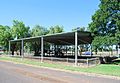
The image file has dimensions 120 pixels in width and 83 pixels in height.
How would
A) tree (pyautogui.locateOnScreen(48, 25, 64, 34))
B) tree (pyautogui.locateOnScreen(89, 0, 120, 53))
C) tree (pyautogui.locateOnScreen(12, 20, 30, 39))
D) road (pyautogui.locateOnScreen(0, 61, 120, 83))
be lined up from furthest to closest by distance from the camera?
tree (pyautogui.locateOnScreen(48, 25, 64, 34)), tree (pyautogui.locateOnScreen(12, 20, 30, 39)), tree (pyautogui.locateOnScreen(89, 0, 120, 53)), road (pyautogui.locateOnScreen(0, 61, 120, 83))

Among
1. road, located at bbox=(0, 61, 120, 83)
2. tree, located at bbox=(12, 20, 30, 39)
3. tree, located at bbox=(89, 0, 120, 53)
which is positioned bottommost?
road, located at bbox=(0, 61, 120, 83)

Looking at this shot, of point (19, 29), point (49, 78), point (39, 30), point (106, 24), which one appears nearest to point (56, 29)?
point (39, 30)

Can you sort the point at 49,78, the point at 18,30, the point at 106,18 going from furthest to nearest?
the point at 18,30, the point at 106,18, the point at 49,78

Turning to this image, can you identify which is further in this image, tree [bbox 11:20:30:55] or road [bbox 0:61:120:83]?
tree [bbox 11:20:30:55]

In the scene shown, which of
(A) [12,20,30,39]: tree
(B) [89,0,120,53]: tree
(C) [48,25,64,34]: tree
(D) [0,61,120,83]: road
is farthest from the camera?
(C) [48,25,64,34]: tree

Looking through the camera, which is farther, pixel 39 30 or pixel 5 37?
pixel 39 30

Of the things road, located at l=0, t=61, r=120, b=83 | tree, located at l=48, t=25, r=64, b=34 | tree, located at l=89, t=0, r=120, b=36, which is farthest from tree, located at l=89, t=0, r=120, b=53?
tree, located at l=48, t=25, r=64, b=34

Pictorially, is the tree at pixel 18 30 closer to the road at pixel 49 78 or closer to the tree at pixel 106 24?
the tree at pixel 106 24

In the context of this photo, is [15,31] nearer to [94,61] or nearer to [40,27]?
[40,27]

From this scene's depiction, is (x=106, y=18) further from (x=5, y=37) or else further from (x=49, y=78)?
(x=5, y=37)

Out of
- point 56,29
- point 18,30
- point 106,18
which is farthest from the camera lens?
point 56,29

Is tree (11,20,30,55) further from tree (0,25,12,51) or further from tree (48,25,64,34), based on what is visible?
tree (48,25,64,34)

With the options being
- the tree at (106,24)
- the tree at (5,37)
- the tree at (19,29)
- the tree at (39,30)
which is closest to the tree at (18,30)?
the tree at (19,29)

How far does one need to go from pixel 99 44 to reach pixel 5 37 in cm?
4738
